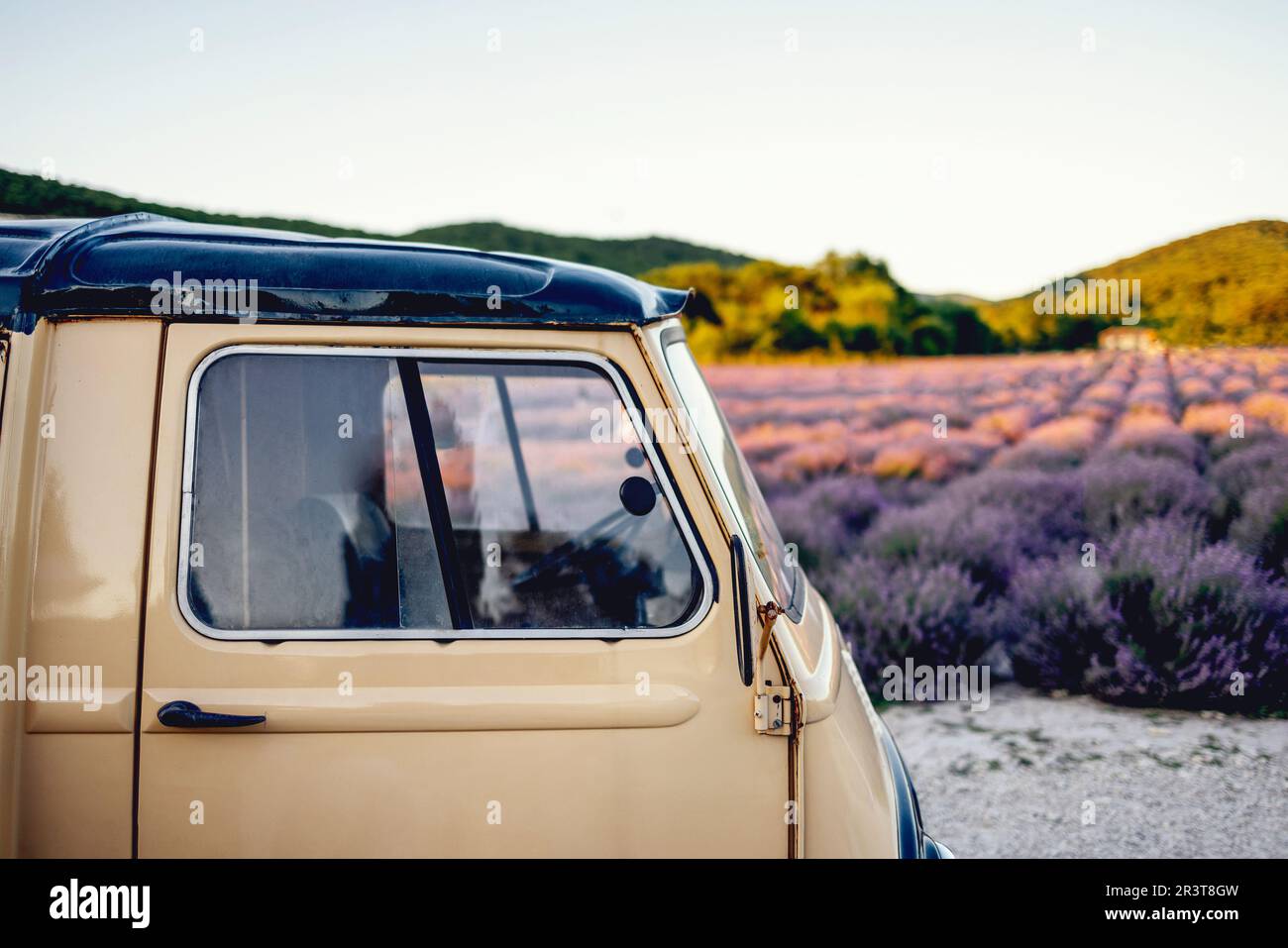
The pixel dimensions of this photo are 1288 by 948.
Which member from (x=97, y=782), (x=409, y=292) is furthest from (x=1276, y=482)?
(x=97, y=782)

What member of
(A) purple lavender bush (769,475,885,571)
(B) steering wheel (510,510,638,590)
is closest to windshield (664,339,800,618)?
(B) steering wheel (510,510,638,590)

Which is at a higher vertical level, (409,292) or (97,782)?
(409,292)

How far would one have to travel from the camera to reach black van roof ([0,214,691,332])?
5.58 ft

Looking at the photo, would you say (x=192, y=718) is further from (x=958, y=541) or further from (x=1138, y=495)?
(x=1138, y=495)

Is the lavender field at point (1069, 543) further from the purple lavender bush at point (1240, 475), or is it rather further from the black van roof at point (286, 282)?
the black van roof at point (286, 282)

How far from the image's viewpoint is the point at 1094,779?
4.59 m

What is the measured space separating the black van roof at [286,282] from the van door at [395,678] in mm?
45

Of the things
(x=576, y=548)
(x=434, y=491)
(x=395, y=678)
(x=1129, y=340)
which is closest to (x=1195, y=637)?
(x=576, y=548)

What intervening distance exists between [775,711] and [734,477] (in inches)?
22.6

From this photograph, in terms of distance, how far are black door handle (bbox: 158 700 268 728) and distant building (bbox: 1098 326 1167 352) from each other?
852 inches

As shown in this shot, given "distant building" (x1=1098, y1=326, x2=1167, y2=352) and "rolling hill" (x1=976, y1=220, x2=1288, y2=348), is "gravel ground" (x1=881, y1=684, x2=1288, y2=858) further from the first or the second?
"distant building" (x1=1098, y1=326, x2=1167, y2=352)
